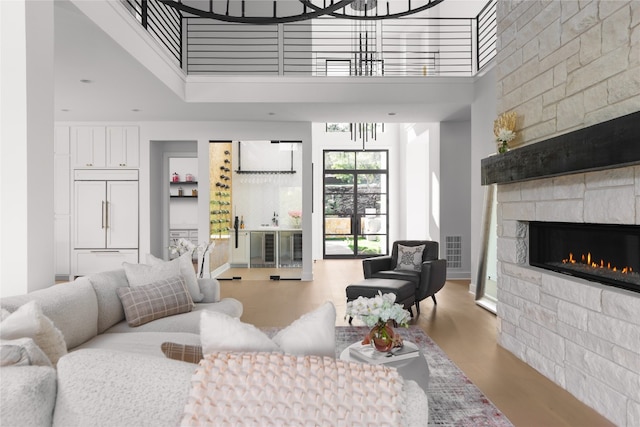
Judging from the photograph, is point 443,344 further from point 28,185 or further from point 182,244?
point 28,185

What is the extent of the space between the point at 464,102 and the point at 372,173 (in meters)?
5.29

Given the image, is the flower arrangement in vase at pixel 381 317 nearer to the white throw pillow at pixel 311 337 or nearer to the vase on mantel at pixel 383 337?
the vase on mantel at pixel 383 337

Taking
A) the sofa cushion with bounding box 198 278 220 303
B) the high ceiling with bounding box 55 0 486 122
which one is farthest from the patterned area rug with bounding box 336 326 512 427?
the high ceiling with bounding box 55 0 486 122

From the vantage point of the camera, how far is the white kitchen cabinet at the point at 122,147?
7.65m

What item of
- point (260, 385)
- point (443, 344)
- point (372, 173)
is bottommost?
point (443, 344)

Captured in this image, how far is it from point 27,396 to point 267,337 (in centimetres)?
72

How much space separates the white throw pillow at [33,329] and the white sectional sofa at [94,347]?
12 centimetres

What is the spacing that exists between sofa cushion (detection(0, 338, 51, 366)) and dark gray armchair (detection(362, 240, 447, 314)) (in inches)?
169

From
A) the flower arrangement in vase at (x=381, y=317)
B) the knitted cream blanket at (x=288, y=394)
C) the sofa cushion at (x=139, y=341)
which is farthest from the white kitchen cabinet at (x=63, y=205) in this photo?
the knitted cream blanket at (x=288, y=394)

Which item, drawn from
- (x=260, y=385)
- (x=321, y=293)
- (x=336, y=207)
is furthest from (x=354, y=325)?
(x=336, y=207)

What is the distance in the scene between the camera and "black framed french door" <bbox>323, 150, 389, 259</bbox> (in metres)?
11.6

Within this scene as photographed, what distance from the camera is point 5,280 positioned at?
2.73 meters

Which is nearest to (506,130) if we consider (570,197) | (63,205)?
(570,197)

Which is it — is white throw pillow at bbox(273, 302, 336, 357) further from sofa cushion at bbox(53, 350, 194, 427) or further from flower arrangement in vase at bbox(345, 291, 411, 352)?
flower arrangement in vase at bbox(345, 291, 411, 352)
